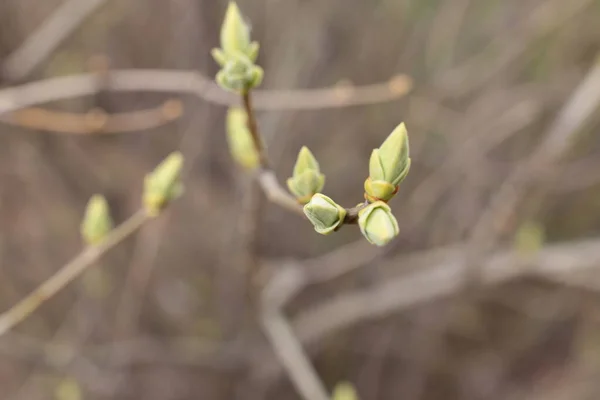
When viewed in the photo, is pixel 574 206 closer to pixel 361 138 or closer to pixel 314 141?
pixel 361 138

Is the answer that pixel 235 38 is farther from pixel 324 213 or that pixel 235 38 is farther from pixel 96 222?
pixel 96 222

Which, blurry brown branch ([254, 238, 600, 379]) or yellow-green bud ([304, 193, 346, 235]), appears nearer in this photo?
yellow-green bud ([304, 193, 346, 235])

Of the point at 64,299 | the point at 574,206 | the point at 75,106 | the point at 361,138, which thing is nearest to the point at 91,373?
the point at 64,299

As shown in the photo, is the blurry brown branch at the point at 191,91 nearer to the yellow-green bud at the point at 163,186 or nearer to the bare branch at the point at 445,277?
the yellow-green bud at the point at 163,186

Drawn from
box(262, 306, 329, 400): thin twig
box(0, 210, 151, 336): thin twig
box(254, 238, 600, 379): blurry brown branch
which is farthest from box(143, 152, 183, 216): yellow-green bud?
box(254, 238, 600, 379): blurry brown branch

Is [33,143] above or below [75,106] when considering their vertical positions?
below

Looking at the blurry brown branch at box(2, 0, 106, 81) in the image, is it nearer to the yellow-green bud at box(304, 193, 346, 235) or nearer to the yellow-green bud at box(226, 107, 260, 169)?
the yellow-green bud at box(226, 107, 260, 169)
